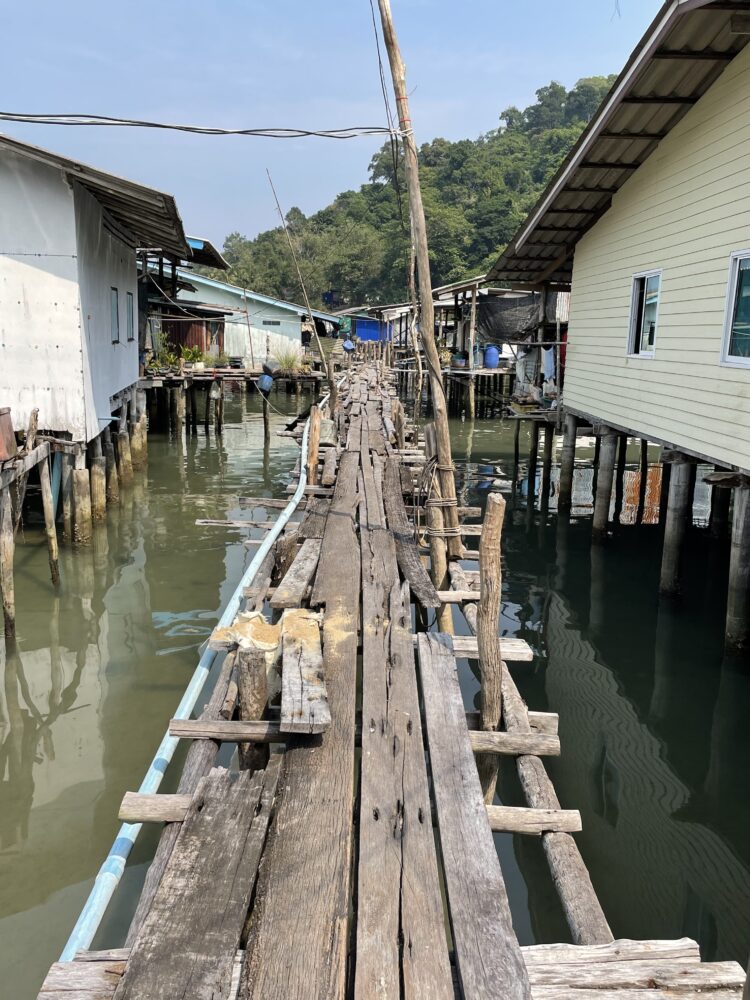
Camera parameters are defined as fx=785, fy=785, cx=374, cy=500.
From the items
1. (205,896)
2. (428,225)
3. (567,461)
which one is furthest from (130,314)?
(428,225)

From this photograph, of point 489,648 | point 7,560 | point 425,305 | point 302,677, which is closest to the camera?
point 302,677

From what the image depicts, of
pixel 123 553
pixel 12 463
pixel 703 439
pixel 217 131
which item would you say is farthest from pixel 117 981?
pixel 123 553

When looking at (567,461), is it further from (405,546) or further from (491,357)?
(491,357)

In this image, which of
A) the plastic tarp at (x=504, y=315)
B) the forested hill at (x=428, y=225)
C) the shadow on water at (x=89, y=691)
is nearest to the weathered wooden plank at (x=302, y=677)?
the shadow on water at (x=89, y=691)

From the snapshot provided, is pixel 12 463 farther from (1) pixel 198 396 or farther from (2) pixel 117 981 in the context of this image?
(1) pixel 198 396

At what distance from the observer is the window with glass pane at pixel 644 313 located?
1093 centimetres

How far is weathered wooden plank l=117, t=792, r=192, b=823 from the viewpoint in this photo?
3223 millimetres

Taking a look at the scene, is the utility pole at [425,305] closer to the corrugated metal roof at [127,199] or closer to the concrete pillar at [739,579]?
the concrete pillar at [739,579]

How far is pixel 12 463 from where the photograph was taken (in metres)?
8.85

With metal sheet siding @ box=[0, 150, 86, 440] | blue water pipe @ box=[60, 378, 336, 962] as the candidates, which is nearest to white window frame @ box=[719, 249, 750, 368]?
blue water pipe @ box=[60, 378, 336, 962]

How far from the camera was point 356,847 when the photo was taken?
3.21 metres

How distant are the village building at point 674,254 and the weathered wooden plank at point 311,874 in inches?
229

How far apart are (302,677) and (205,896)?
4.74ft

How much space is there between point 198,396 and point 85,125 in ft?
98.4
